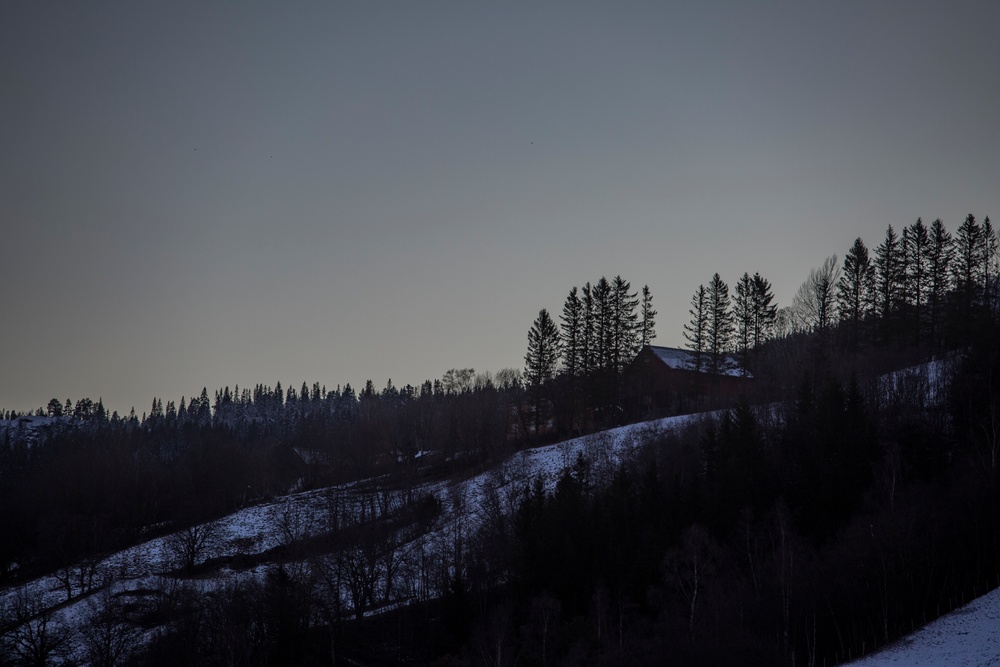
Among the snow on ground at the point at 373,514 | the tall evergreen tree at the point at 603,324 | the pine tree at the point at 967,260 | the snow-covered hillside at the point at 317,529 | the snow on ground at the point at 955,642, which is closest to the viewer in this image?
the snow on ground at the point at 955,642

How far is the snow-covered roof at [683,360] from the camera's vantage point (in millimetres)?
76312

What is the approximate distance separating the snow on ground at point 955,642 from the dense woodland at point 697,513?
1.58 meters

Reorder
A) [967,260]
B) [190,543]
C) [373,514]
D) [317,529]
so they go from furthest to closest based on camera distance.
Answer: [967,260] < [317,529] < [373,514] < [190,543]

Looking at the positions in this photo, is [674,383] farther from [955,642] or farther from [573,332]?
[955,642]

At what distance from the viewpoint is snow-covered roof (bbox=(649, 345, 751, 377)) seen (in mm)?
76312

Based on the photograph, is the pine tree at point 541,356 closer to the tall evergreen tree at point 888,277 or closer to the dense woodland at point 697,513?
the dense woodland at point 697,513

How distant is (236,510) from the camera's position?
70.1 metres

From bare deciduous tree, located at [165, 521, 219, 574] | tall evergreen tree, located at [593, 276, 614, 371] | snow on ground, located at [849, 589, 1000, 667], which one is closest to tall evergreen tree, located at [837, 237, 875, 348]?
tall evergreen tree, located at [593, 276, 614, 371]

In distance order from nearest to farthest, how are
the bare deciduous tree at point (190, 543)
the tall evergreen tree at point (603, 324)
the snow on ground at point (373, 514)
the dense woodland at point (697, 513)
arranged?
the dense woodland at point (697, 513) < the snow on ground at point (373, 514) < the bare deciduous tree at point (190, 543) < the tall evergreen tree at point (603, 324)

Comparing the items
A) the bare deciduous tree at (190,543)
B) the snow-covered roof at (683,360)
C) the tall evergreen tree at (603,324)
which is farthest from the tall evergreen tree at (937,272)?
the bare deciduous tree at (190,543)

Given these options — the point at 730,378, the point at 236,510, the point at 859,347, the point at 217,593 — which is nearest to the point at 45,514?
the point at 236,510

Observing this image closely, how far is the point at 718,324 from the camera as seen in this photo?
7800 centimetres

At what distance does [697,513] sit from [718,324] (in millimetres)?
33608

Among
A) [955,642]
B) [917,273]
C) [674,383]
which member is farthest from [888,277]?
[955,642]
